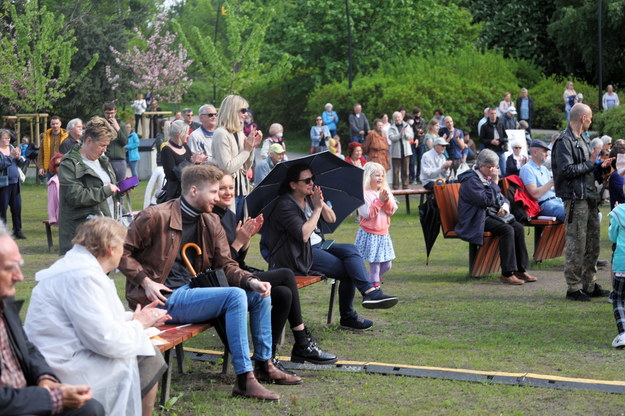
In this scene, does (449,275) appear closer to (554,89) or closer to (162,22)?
(554,89)

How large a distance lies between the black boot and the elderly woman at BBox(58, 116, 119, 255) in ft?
9.43

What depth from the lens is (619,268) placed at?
800 cm

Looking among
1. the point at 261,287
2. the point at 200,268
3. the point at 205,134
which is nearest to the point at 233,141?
the point at 205,134

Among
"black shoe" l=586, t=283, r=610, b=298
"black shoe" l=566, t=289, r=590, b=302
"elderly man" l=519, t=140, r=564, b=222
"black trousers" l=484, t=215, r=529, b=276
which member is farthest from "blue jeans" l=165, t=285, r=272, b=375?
"elderly man" l=519, t=140, r=564, b=222

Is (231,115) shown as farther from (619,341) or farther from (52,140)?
(52,140)

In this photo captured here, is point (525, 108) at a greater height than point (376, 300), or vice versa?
point (525, 108)

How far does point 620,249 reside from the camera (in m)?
7.97


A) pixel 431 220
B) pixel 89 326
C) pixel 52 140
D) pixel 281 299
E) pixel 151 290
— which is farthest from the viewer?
pixel 52 140

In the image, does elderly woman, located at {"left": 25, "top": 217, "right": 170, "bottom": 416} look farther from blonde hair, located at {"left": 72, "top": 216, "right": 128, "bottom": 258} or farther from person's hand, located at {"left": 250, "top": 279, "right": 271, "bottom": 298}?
person's hand, located at {"left": 250, "top": 279, "right": 271, "bottom": 298}

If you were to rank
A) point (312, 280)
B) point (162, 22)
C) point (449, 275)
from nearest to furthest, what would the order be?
point (312, 280), point (449, 275), point (162, 22)

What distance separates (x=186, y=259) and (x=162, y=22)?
165 feet

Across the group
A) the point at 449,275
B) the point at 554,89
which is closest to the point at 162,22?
the point at 554,89

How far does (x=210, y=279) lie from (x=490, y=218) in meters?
5.81

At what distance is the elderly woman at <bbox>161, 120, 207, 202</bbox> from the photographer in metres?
12.0
